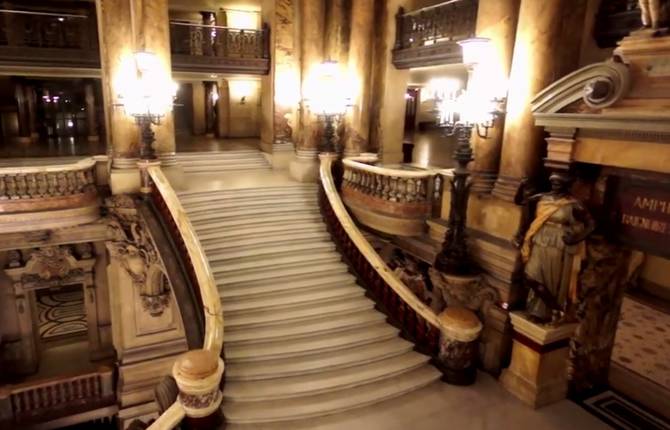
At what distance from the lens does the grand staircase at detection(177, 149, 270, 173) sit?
37.0 feet

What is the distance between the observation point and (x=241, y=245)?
7.80 meters

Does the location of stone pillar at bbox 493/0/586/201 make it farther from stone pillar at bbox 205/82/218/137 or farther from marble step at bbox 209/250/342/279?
stone pillar at bbox 205/82/218/137

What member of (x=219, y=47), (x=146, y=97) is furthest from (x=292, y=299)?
(x=219, y=47)

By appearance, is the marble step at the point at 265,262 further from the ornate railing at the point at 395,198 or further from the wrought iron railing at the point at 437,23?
the wrought iron railing at the point at 437,23

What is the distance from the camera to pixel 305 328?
6.46 metres

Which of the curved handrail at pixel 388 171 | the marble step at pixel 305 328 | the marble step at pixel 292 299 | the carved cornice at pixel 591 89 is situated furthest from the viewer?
the curved handrail at pixel 388 171

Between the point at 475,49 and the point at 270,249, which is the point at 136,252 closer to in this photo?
the point at 270,249

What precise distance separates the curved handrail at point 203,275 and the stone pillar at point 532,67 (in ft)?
13.3

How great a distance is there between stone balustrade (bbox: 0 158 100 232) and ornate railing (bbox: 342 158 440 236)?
16.6 feet

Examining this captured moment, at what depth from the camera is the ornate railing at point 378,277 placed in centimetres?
630

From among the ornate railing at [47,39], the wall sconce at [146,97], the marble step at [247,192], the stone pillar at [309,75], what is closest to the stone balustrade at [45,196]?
the wall sconce at [146,97]

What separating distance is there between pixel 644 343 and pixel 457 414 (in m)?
4.85

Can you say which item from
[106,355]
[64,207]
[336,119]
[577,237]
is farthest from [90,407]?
[577,237]

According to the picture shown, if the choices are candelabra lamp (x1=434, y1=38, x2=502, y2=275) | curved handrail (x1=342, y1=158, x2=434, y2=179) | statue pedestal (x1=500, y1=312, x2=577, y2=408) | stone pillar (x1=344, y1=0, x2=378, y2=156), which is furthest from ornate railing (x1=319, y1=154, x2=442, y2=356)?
stone pillar (x1=344, y1=0, x2=378, y2=156)
